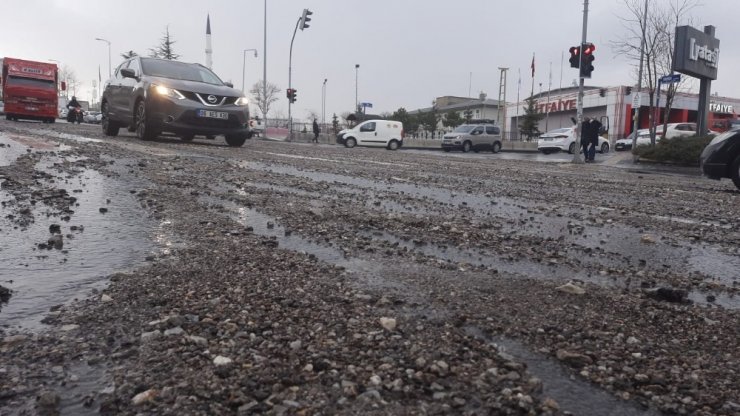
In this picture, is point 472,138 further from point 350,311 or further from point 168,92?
point 350,311

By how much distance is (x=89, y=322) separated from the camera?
1957mm

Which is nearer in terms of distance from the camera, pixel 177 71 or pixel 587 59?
pixel 177 71

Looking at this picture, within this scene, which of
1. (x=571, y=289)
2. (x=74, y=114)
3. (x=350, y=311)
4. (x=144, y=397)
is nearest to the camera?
(x=144, y=397)

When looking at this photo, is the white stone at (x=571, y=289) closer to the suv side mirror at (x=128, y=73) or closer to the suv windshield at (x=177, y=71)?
the suv windshield at (x=177, y=71)

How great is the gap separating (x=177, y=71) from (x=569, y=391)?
12.0m

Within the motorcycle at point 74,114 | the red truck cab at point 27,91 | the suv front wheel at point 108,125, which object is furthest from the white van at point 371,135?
the suv front wheel at point 108,125

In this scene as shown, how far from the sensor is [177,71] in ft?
39.2

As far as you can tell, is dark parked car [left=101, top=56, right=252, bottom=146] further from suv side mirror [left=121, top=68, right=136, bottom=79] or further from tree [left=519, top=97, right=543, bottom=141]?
tree [left=519, top=97, right=543, bottom=141]

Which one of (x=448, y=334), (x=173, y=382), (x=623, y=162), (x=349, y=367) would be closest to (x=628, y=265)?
(x=448, y=334)

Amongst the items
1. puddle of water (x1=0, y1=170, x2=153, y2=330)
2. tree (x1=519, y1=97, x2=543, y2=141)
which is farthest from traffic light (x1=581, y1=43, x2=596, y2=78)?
tree (x1=519, y1=97, x2=543, y2=141)

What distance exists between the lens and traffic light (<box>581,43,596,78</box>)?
19578mm

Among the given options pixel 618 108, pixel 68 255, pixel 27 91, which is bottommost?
pixel 68 255

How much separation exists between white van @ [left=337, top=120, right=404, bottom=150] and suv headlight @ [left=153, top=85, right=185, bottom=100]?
73.0ft

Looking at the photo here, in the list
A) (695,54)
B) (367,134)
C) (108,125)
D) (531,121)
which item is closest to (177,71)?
(108,125)
